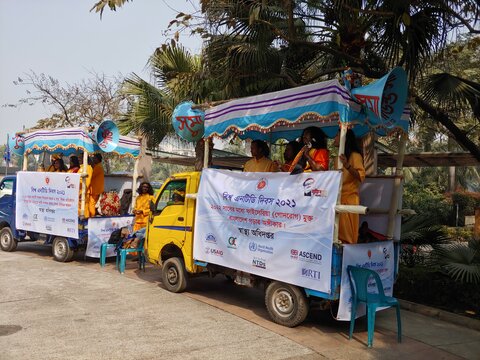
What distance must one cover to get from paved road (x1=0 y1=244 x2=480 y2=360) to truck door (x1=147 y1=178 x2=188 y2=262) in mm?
801

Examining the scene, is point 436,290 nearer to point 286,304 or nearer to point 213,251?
point 286,304

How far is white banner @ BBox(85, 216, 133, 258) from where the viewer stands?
9.76 metres

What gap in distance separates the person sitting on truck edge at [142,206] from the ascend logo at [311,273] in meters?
4.99

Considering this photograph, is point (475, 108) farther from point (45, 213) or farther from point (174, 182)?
point (45, 213)

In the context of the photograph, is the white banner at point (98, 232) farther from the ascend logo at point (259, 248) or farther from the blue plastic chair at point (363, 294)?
the blue plastic chair at point (363, 294)

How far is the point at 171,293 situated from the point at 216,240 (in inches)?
57.0

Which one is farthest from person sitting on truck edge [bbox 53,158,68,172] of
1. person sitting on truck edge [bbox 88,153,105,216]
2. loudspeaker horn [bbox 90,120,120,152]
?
loudspeaker horn [bbox 90,120,120,152]

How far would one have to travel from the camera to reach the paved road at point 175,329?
16.2 feet

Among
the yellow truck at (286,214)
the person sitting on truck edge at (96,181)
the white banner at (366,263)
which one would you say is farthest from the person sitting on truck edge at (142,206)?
the white banner at (366,263)

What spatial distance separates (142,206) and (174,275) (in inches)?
103

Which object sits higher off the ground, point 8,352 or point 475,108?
point 475,108

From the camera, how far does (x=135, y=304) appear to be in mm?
6781

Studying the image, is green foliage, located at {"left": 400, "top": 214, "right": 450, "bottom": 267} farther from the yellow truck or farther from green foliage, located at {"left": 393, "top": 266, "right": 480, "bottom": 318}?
the yellow truck

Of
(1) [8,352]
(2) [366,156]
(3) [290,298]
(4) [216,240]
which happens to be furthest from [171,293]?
(2) [366,156]
